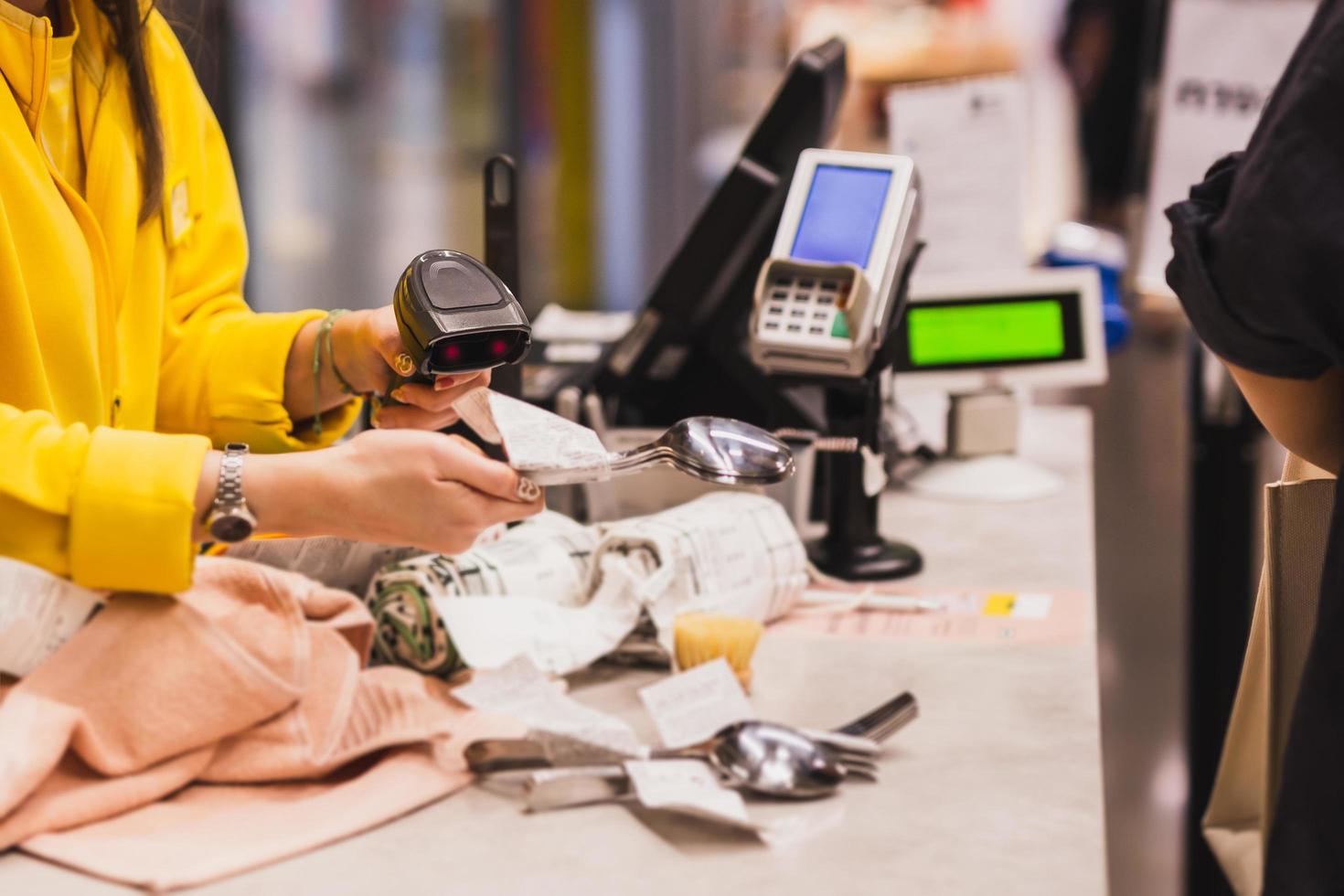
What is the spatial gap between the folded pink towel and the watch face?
88 millimetres

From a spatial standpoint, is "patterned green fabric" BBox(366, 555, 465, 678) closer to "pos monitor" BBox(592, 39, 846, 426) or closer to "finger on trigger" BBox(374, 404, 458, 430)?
"finger on trigger" BBox(374, 404, 458, 430)

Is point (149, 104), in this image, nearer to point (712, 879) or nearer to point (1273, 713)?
point (712, 879)

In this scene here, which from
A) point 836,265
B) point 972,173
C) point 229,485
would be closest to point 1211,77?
point 972,173

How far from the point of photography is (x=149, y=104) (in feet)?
A: 4.64

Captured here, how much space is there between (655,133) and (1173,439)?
336 cm

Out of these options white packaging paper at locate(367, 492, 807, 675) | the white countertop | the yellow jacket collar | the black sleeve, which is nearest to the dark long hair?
the yellow jacket collar

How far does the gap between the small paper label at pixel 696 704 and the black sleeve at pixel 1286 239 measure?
0.52m

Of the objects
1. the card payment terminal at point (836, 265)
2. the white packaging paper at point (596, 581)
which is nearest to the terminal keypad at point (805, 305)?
the card payment terminal at point (836, 265)

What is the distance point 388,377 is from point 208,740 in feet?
1.35

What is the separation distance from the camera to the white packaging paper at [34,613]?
3.59 feet

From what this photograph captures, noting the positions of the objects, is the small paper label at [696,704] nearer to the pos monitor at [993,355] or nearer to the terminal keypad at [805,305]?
the terminal keypad at [805,305]

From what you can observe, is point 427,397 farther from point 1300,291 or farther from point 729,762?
point 1300,291

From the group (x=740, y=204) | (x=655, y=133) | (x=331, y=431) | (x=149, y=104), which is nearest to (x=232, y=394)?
(x=331, y=431)

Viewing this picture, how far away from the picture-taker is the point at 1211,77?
9.08ft
